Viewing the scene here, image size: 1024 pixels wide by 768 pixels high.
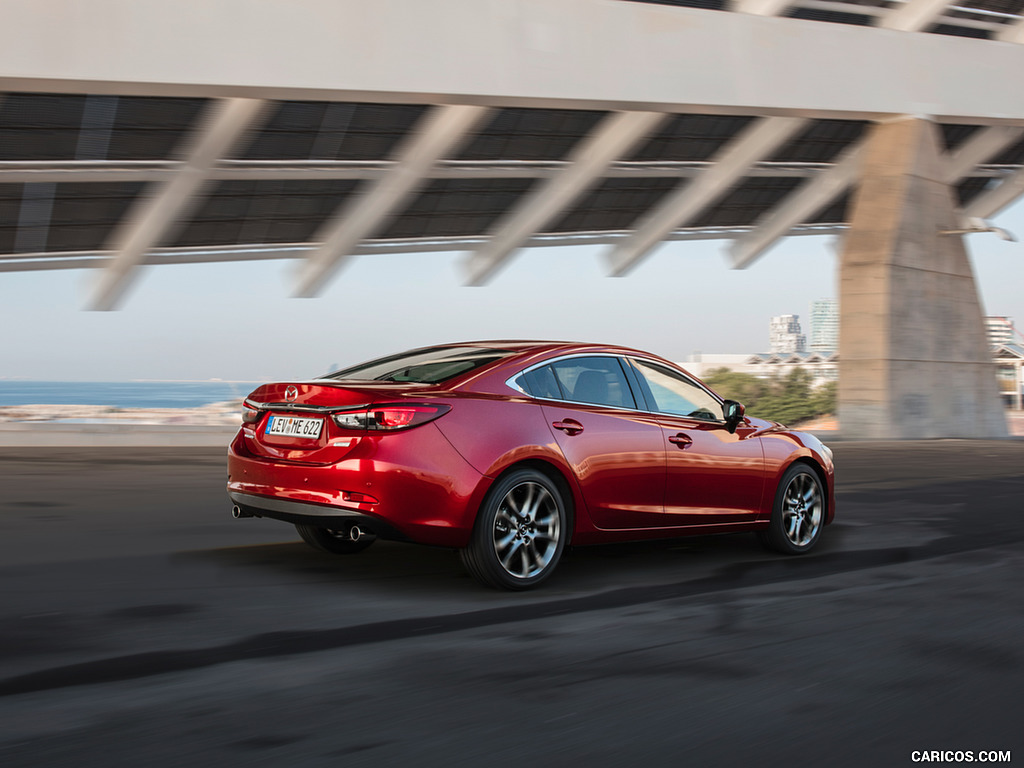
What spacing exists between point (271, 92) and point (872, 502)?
9.48 meters

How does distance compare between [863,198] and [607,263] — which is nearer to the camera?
[863,198]

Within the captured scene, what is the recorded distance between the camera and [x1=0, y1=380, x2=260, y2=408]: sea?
17.0m

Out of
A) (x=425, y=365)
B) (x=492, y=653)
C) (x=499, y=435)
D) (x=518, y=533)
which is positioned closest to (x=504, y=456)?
(x=499, y=435)

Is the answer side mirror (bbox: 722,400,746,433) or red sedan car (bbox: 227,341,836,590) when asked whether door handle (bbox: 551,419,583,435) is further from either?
side mirror (bbox: 722,400,746,433)

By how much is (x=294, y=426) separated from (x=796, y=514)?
3.69 metres

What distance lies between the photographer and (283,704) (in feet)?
12.8

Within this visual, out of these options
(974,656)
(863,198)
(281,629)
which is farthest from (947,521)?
(863,198)

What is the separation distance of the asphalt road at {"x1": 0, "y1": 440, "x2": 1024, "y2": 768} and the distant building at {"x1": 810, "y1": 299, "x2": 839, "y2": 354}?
1405cm

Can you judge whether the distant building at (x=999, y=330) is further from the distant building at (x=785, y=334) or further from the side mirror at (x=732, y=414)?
the side mirror at (x=732, y=414)

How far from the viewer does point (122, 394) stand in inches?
696

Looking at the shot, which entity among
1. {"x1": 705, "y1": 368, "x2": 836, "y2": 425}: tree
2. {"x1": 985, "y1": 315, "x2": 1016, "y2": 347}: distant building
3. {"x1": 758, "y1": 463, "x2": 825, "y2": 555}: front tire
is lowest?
{"x1": 758, "y1": 463, "x2": 825, "y2": 555}: front tire

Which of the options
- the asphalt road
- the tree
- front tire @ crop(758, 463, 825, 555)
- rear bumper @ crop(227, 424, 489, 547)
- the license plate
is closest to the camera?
the asphalt road

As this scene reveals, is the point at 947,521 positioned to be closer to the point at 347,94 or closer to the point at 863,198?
the point at 347,94

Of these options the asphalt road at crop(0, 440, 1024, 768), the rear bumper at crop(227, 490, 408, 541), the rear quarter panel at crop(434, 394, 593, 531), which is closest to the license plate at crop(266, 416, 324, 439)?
the rear bumper at crop(227, 490, 408, 541)
